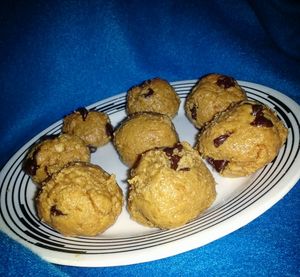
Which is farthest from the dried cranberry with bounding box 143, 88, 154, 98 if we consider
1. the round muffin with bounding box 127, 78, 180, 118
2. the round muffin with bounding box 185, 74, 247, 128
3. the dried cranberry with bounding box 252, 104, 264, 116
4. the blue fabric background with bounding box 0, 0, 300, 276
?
the blue fabric background with bounding box 0, 0, 300, 276

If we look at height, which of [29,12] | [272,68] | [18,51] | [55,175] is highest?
[29,12]

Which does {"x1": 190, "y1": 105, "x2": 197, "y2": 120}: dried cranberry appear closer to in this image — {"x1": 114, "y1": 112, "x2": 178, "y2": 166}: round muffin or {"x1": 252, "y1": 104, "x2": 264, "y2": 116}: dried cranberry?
{"x1": 114, "y1": 112, "x2": 178, "y2": 166}: round muffin

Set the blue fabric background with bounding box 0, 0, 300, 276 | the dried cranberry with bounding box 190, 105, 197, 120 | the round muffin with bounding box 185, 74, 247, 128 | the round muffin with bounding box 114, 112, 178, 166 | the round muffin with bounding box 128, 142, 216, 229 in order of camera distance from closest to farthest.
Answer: the round muffin with bounding box 128, 142, 216, 229 < the round muffin with bounding box 114, 112, 178, 166 < the round muffin with bounding box 185, 74, 247, 128 < the dried cranberry with bounding box 190, 105, 197, 120 < the blue fabric background with bounding box 0, 0, 300, 276

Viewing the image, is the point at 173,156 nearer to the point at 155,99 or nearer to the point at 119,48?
the point at 155,99

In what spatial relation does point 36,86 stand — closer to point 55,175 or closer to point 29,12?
point 29,12

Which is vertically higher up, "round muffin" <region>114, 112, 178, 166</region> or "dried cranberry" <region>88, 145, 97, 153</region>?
"round muffin" <region>114, 112, 178, 166</region>

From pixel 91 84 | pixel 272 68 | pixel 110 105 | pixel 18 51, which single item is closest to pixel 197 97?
pixel 110 105

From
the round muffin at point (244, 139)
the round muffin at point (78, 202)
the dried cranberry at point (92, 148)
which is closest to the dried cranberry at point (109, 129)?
the dried cranberry at point (92, 148)
